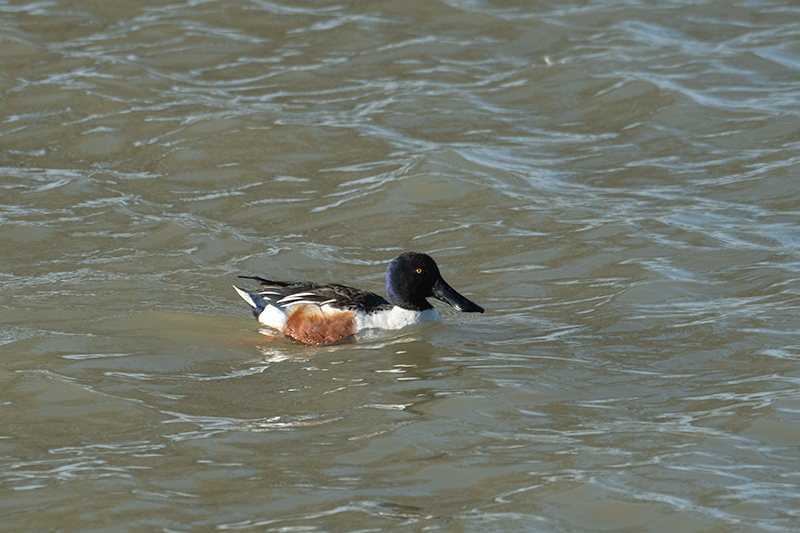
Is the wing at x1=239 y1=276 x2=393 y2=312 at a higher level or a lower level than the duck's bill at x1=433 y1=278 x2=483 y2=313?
higher

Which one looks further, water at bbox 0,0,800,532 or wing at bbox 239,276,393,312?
wing at bbox 239,276,393,312

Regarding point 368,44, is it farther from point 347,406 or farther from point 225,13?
point 347,406

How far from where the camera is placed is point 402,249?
9.74 metres

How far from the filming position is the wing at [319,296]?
805 centimetres

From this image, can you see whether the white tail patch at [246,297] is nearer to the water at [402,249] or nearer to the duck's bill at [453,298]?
the water at [402,249]

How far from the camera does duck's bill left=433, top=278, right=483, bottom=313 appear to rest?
26.4ft

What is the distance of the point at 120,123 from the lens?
12.1m

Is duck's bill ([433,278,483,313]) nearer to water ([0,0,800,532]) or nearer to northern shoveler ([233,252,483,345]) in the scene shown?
northern shoveler ([233,252,483,345])

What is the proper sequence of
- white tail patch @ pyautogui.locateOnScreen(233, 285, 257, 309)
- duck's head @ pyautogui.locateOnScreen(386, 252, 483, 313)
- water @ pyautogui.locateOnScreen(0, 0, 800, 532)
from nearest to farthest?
water @ pyautogui.locateOnScreen(0, 0, 800, 532) → duck's head @ pyautogui.locateOnScreen(386, 252, 483, 313) → white tail patch @ pyautogui.locateOnScreen(233, 285, 257, 309)

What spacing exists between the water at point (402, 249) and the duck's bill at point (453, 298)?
0.80ft

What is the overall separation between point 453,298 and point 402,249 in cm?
170

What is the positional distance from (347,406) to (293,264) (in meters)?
3.02

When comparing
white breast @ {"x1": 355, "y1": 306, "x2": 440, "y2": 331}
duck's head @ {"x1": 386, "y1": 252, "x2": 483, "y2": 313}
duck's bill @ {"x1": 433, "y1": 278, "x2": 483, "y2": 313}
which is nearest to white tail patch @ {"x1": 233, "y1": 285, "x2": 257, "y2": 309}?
white breast @ {"x1": 355, "y1": 306, "x2": 440, "y2": 331}

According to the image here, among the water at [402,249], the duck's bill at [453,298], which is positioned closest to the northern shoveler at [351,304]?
the duck's bill at [453,298]
